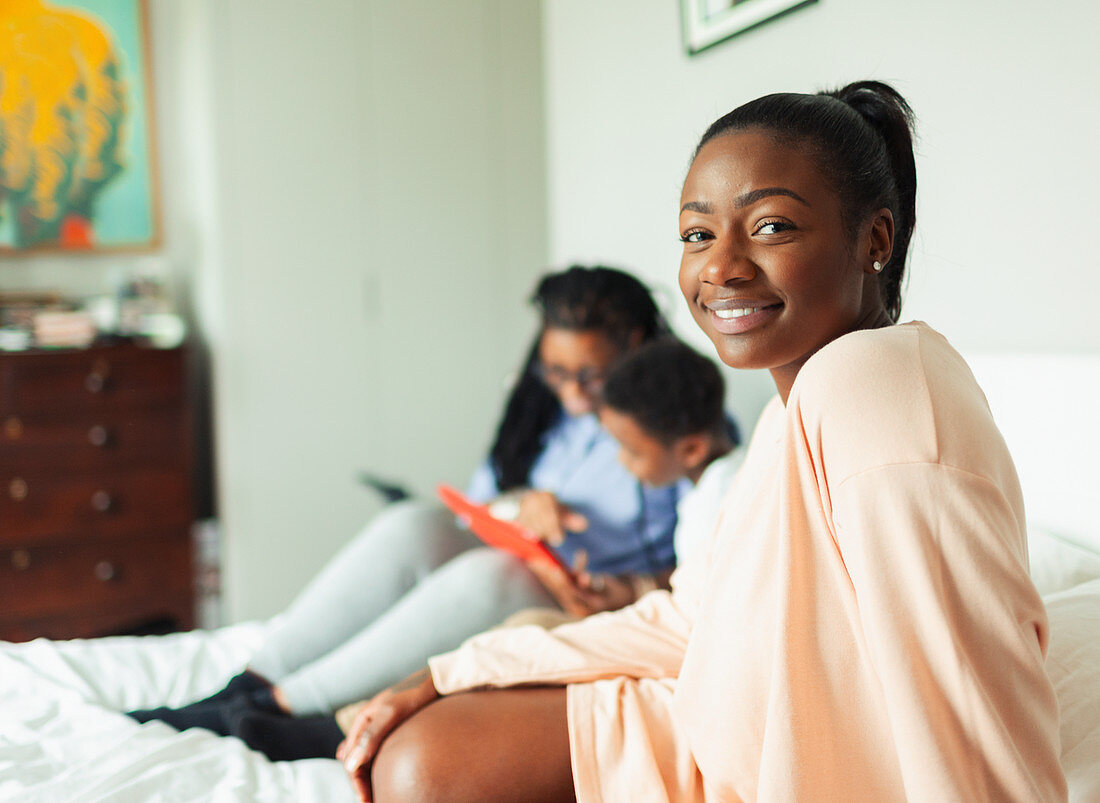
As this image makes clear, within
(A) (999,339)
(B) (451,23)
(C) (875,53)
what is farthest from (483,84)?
(A) (999,339)

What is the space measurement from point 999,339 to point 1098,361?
0.83ft

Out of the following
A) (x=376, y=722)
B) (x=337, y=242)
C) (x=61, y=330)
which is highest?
(x=337, y=242)

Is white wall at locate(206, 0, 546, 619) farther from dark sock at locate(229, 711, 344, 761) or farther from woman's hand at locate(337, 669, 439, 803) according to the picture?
woman's hand at locate(337, 669, 439, 803)

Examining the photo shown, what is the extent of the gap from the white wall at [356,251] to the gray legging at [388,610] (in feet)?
3.94

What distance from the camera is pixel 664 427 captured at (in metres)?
1.56

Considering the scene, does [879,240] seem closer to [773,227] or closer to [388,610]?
[773,227]

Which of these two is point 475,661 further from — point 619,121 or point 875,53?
point 619,121

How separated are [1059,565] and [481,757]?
0.63 metres

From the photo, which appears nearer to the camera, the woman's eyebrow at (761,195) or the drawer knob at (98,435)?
the woman's eyebrow at (761,195)

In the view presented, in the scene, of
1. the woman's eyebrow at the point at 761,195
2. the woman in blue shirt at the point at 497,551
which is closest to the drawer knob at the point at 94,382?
the woman in blue shirt at the point at 497,551

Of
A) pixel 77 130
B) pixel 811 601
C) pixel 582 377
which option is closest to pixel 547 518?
pixel 582 377

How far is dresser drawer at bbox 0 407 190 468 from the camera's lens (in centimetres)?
248

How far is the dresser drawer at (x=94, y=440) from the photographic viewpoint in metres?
2.48

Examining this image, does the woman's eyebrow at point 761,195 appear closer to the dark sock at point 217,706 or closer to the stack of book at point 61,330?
the dark sock at point 217,706
